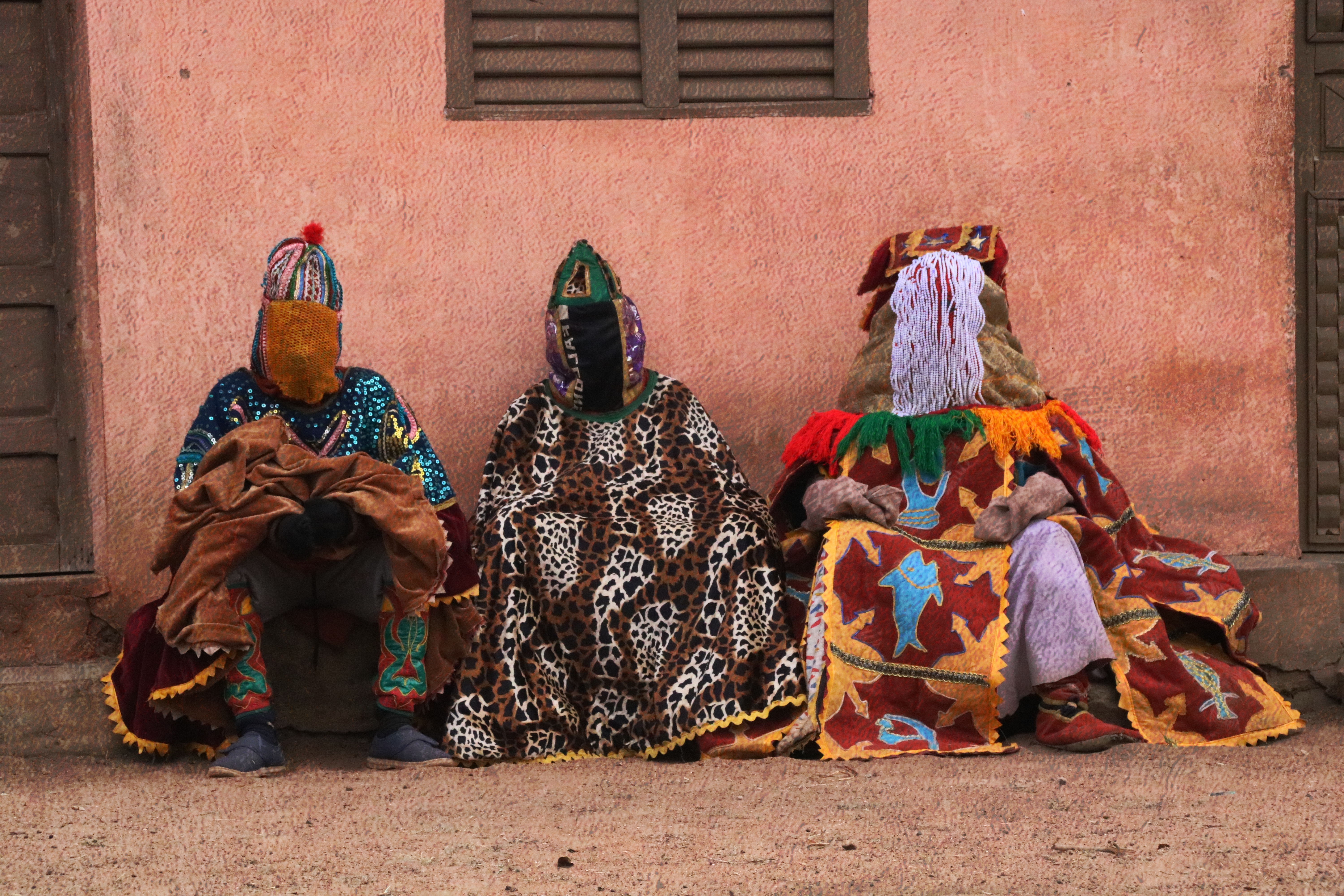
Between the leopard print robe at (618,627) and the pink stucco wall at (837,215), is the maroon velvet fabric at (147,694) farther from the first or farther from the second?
the pink stucco wall at (837,215)

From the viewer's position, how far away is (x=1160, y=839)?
292 cm

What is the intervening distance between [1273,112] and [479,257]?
291 cm

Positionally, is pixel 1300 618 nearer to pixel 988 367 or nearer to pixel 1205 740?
pixel 1205 740

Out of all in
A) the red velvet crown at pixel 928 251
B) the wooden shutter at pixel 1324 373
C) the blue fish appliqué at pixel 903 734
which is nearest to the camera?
the blue fish appliqué at pixel 903 734

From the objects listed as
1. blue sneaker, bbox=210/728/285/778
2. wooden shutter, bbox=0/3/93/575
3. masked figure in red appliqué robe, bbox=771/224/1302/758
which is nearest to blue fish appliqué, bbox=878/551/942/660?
masked figure in red appliqué robe, bbox=771/224/1302/758

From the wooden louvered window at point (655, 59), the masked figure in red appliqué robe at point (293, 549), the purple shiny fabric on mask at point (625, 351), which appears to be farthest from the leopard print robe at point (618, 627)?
the wooden louvered window at point (655, 59)

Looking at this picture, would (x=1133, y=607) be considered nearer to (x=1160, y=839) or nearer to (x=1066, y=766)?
(x=1066, y=766)

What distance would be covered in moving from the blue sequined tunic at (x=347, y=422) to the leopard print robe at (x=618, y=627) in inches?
11.7

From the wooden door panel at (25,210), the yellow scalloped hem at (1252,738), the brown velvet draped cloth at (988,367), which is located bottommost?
the yellow scalloped hem at (1252,738)

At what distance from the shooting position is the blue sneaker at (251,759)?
3734 mm

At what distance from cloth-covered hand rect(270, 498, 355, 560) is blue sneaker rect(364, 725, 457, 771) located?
0.58 m

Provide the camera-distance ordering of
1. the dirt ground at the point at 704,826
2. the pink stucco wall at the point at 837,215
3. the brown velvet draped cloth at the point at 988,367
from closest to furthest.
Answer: the dirt ground at the point at 704,826
the brown velvet draped cloth at the point at 988,367
the pink stucco wall at the point at 837,215

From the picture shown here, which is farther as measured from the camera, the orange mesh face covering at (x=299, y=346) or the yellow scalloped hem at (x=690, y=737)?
the orange mesh face covering at (x=299, y=346)

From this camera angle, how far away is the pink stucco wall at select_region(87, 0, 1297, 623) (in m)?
4.81
